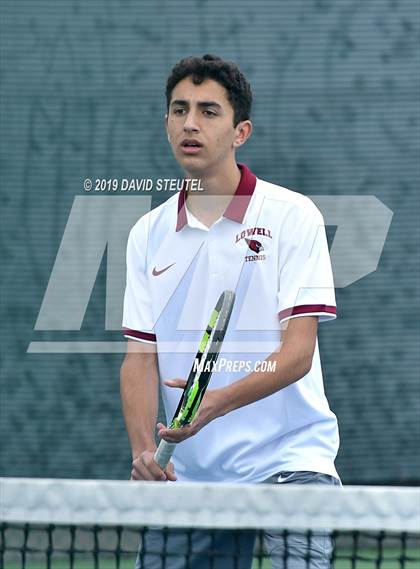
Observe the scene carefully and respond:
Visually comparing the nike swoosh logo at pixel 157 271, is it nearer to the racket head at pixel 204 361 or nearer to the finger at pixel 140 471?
the racket head at pixel 204 361

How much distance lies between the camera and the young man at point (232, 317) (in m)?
2.72

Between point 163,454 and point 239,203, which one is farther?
point 239,203

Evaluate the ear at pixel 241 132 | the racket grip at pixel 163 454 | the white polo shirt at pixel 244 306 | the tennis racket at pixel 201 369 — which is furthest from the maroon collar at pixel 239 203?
the racket grip at pixel 163 454

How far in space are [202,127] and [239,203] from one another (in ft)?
0.66

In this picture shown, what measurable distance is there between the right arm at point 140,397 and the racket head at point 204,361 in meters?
0.15

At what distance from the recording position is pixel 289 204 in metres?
2.85

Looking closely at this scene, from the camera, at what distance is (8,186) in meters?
4.78

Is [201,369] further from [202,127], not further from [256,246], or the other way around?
[202,127]

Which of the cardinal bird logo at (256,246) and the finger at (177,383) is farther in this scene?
the cardinal bird logo at (256,246)

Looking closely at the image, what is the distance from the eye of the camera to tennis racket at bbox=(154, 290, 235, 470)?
8.73 ft

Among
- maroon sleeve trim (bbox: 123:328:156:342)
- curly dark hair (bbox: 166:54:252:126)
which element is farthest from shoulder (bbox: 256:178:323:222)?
maroon sleeve trim (bbox: 123:328:156:342)

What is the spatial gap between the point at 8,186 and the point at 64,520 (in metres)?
2.65

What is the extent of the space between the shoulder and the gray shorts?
54 centimetres

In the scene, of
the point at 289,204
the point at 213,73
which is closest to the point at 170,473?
the point at 289,204
